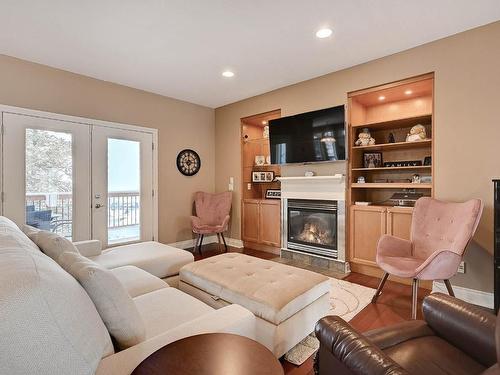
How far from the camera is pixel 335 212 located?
3.76m

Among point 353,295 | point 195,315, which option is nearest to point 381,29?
point 353,295

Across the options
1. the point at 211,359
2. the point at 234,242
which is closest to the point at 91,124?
the point at 234,242

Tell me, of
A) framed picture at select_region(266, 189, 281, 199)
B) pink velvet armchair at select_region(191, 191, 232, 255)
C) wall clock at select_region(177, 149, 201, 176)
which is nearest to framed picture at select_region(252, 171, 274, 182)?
framed picture at select_region(266, 189, 281, 199)

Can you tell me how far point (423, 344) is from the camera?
132 centimetres

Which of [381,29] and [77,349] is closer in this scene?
[77,349]

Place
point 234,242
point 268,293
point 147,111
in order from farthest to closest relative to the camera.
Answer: point 234,242 < point 147,111 < point 268,293

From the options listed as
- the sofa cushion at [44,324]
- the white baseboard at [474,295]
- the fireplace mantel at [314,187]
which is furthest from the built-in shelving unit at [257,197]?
the sofa cushion at [44,324]

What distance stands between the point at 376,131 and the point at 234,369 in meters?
Answer: 3.75

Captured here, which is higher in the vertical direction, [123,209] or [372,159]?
[372,159]

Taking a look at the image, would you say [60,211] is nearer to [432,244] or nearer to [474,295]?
[432,244]

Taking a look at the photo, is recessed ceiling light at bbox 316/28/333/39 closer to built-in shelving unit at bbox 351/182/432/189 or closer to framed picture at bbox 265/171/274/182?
built-in shelving unit at bbox 351/182/432/189

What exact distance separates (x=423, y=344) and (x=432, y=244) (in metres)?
1.71

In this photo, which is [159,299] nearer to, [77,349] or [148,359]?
[148,359]

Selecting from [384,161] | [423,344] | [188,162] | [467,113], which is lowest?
[423,344]
